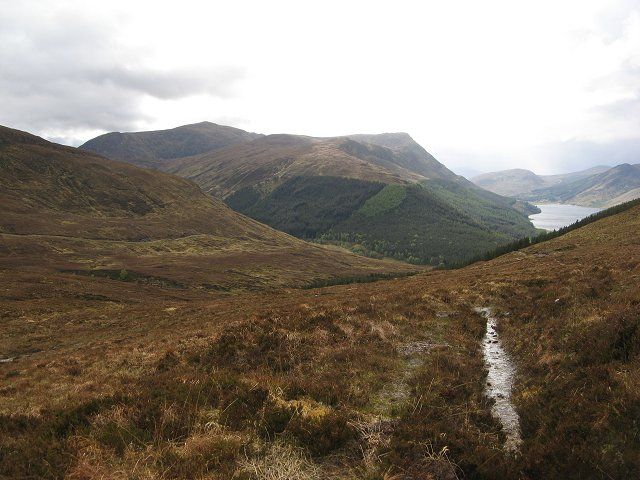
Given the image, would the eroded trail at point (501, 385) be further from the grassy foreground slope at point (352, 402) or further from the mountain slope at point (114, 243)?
the mountain slope at point (114, 243)

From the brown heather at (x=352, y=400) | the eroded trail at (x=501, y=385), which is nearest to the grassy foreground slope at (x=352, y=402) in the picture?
the brown heather at (x=352, y=400)

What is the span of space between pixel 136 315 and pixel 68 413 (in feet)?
137

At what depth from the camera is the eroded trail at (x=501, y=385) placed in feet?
32.7

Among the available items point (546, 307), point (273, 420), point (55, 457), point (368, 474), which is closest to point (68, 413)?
point (55, 457)

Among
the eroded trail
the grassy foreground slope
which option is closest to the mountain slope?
the grassy foreground slope

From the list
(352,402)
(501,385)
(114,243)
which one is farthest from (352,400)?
(114,243)

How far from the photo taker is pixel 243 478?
7316 millimetres

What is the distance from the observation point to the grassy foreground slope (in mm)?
7891

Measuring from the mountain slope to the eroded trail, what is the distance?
292ft

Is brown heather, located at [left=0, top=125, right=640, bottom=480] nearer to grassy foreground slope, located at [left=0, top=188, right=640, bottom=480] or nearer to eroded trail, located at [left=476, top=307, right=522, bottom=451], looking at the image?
grassy foreground slope, located at [left=0, top=188, right=640, bottom=480]

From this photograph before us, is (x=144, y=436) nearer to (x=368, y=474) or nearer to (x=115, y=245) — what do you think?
(x=368, y=474)

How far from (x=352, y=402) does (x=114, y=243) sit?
6183 inches

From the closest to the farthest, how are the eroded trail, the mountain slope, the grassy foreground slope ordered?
1. the grassy foreground slope
2. the eroded trail
3. the mountain slope

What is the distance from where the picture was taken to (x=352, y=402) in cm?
1158
